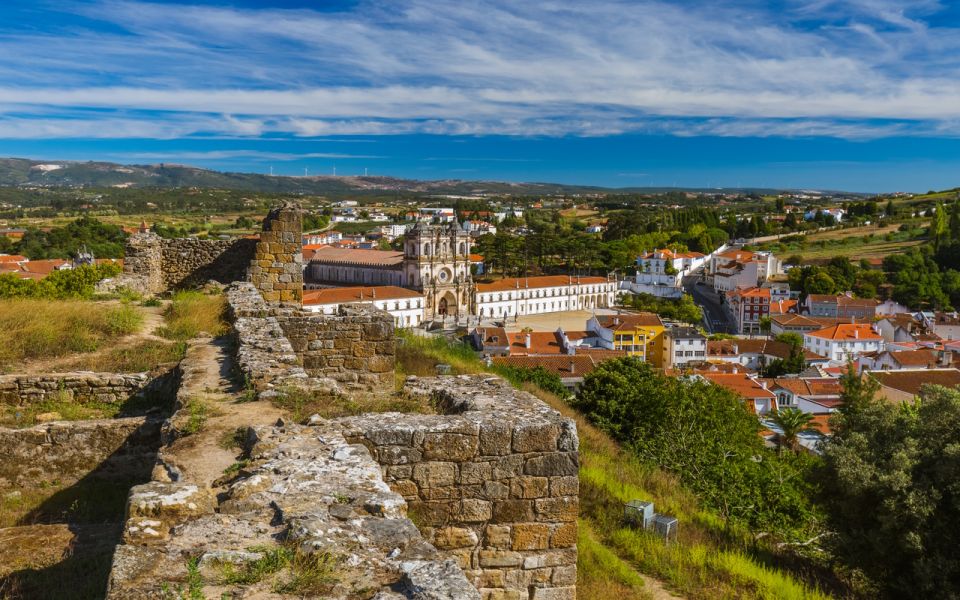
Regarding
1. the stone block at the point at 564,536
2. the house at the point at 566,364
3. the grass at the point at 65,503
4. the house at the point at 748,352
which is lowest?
the house at the point at 748,352

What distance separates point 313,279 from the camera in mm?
92188

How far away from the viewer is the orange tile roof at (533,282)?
3317 inches

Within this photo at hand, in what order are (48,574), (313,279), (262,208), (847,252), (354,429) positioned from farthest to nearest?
1. (262,208)
2. (847,252)
3. (313,279)
4. (354,429)
5. (48,574)

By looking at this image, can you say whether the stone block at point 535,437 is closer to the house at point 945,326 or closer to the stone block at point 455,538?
the stone block at point 455,538

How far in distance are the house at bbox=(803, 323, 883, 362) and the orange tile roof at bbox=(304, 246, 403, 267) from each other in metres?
44.2

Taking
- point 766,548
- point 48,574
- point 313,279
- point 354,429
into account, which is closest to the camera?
point 48,574

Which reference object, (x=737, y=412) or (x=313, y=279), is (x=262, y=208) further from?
(x=737, y=412)

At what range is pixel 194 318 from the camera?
9.67 m

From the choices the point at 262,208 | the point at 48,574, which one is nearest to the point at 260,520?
the point at 48,574

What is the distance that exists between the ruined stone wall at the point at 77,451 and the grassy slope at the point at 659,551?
3.48 meters

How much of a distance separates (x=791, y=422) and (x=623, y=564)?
22.0 m

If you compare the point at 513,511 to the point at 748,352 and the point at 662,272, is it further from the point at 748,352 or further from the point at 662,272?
the point at 662,272

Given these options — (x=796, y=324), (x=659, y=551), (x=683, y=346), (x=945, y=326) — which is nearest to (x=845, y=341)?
(x=796, y=324)

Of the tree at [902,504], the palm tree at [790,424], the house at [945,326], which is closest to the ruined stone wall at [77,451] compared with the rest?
the tree at [902,504]
